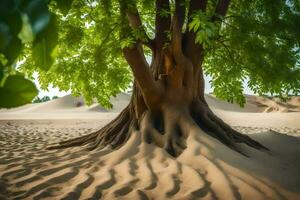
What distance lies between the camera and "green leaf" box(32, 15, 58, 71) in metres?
0.37

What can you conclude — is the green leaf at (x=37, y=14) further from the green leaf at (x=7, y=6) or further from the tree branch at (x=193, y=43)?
the tree branch at (x=193, y=43)

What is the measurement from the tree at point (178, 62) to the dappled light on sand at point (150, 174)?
0.55 m

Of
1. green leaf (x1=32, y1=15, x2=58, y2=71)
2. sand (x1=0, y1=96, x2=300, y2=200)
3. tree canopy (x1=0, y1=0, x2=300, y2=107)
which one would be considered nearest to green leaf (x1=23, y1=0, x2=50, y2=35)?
green leaf (x1=32, y1=15, x2=58, y2=71)

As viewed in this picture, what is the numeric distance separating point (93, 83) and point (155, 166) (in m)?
3.09

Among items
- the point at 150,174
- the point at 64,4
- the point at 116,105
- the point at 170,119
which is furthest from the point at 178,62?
the point at 116,105

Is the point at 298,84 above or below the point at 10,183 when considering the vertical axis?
above

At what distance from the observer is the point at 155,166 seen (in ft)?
15.9

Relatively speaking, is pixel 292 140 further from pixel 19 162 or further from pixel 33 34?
pixel 33 34

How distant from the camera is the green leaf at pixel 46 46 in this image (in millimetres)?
374

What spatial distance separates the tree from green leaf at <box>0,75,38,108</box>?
5.20 metres

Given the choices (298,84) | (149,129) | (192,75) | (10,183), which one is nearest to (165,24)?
(192,75)

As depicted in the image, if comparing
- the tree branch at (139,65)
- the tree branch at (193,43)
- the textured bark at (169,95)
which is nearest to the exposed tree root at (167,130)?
the textured bark at (169,95)

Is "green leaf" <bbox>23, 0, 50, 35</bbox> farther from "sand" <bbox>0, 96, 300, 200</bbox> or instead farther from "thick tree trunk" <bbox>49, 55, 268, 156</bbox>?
"thick tree trunk" <bbox>49, 55, 268, 156</bbox>

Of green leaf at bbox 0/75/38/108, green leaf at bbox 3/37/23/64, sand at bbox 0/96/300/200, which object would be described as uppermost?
green leaf at bbox 3/37/23/64
